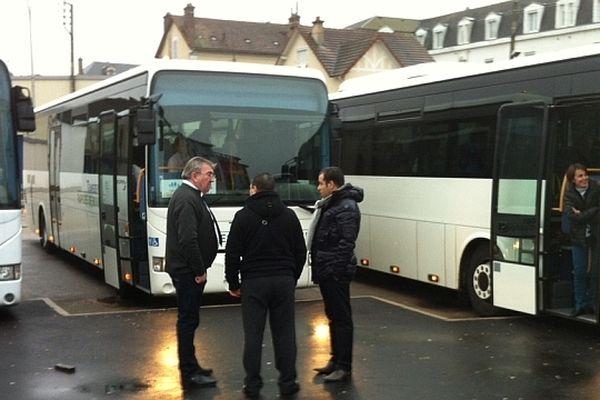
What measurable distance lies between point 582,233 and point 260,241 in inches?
172

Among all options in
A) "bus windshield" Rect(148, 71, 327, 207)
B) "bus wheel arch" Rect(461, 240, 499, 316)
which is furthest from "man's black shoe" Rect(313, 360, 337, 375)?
"bus windshield" Rect(148, 71, 327, 207)

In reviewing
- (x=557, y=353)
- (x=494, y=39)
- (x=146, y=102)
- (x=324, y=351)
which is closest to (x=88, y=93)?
(x=146, y=102)

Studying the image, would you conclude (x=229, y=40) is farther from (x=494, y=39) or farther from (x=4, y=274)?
(x=4, y=274)

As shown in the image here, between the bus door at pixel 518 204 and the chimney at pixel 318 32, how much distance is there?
49.2 metres

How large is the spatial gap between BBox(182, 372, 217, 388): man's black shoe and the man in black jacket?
0.44 metres

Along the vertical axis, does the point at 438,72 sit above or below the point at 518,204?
above

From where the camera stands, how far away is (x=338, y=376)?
7.51 metres

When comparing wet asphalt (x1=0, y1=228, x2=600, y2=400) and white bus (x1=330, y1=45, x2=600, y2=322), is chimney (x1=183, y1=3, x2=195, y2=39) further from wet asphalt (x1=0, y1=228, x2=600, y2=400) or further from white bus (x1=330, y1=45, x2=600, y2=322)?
wet asphalt (x1=0, y1=228, x2=600, y2=400)

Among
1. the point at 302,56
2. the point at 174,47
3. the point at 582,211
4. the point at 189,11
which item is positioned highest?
the point at 189,11

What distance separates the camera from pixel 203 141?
36.1 ft

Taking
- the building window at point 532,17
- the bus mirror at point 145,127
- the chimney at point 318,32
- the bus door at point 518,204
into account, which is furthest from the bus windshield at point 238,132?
the building window at point 532,17

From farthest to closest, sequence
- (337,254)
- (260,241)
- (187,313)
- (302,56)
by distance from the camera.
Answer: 1. (302,56)
2. (337,254)
3. (187,313)
4. (260,241)

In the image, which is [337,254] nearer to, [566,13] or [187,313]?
[187,313]

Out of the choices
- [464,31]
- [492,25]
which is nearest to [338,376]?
[492,25]
